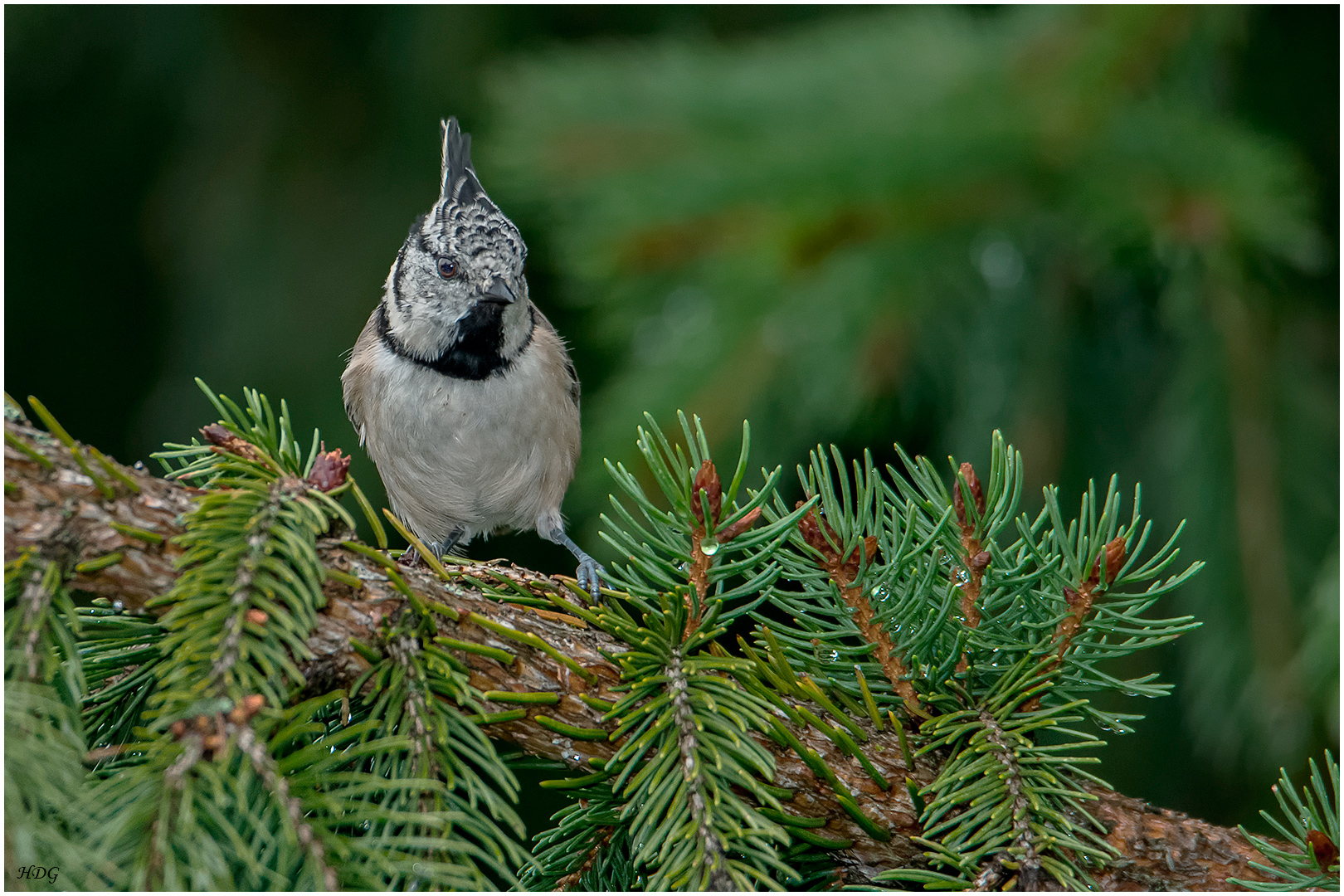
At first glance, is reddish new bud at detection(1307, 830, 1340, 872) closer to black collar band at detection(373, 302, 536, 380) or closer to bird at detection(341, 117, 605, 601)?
bird at detection(341, 117, 605, 601)

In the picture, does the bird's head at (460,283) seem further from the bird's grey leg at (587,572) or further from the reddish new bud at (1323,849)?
the reddish new bud at (1323,849)

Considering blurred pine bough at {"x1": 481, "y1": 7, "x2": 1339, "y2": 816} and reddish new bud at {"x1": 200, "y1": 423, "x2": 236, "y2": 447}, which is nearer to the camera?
reddish new bud at {"x1": 200, "y1": 423, "x2": 236, "y2": 447}

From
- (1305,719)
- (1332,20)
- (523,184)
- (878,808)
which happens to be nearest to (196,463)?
(878,808)

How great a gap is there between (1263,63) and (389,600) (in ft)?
9.67

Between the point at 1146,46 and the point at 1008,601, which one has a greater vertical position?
the point at 1146,46

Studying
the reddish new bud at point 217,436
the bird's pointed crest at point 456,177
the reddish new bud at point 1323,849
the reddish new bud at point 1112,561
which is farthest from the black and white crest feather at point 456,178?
the reddish new bud at point 1323,849

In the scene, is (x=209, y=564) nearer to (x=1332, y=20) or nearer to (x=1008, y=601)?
(x=1008, y=601)

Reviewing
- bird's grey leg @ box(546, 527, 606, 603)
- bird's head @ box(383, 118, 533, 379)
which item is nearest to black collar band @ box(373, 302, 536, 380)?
bird's head @ box(383, 118, 533, 379)

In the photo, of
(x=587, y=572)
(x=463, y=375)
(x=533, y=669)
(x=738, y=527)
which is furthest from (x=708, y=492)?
(x=463, y=375)

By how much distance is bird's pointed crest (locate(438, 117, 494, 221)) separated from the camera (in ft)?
8.63

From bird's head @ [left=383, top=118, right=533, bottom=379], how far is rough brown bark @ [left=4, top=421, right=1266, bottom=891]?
120 cm

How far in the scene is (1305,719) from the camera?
2.70 m

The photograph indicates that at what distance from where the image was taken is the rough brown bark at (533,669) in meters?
1.19

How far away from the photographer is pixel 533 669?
4.57ft
